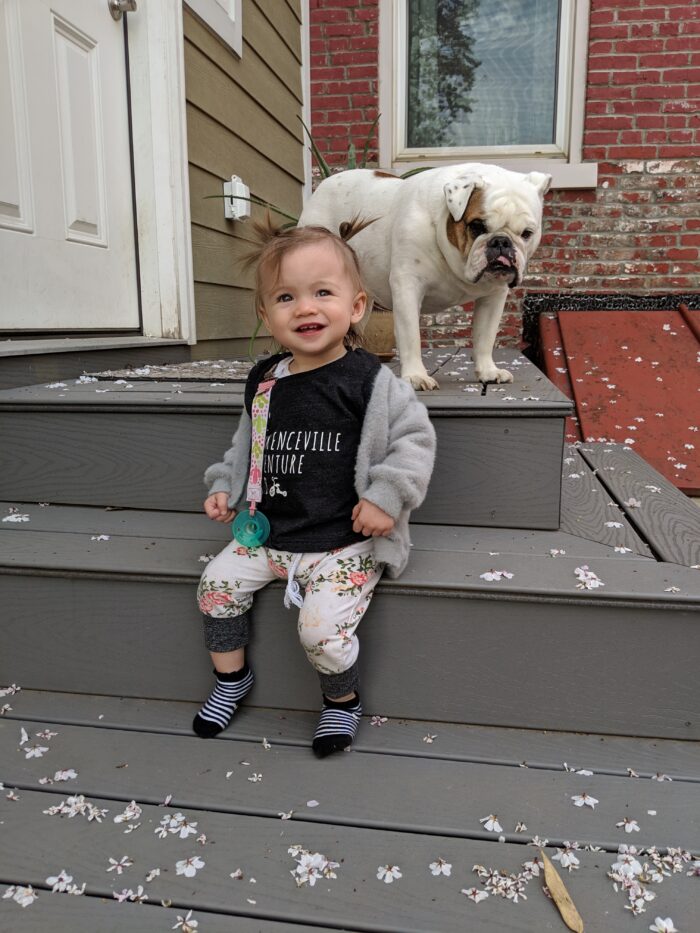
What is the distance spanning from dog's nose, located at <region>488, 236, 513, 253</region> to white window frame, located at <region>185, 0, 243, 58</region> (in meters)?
1.88

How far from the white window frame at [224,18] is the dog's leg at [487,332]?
1815 millimetres

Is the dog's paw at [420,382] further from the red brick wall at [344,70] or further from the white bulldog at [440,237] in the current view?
the red brick wall at [344,70]

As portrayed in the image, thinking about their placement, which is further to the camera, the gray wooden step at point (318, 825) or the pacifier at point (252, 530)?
the pacifier at point (252, 530)

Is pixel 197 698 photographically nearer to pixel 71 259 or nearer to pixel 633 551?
pixel 633 551

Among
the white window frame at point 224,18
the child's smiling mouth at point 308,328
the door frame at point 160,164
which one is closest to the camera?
the child's smiling mouth at point 308,328

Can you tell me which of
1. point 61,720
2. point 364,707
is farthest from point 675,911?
point 61,720

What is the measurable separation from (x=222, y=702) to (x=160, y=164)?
6.88ft

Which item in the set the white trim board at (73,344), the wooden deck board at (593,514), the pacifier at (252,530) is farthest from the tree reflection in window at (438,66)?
the pacifier at (252,530)

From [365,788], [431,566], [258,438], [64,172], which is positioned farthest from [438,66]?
[365,788]

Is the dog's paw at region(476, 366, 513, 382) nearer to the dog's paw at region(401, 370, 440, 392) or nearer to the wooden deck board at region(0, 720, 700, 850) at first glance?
the dog's paw at region(401, 370, 440, 392)

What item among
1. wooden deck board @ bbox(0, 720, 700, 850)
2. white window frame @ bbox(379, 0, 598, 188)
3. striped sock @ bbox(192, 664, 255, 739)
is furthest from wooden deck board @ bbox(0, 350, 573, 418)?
white window frame @ bbox(379, 0, 598, 188)

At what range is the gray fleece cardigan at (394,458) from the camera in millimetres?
1260

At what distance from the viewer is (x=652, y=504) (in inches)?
72.4

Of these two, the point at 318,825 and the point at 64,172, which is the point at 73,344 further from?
the point at 318,825
